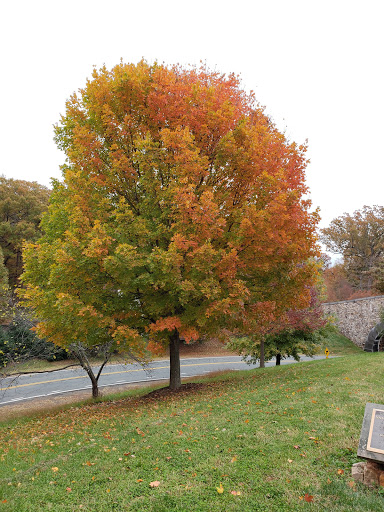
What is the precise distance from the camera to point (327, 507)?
12.0 ft

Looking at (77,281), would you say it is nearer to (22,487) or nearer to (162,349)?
(162,349)

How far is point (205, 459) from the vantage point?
506 cm

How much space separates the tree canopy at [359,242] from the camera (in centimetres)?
4778

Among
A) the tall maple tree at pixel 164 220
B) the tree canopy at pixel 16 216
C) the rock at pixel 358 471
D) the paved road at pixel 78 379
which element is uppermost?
the tree canopy at pixel 16 216

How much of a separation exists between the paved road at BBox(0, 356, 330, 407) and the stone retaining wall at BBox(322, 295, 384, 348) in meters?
11.8

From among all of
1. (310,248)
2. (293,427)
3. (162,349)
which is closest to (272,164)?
(310,248)

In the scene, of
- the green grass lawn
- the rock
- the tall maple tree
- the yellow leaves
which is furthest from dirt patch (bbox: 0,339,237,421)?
the rock

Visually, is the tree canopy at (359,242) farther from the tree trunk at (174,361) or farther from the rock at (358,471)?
the rock at (358,471)

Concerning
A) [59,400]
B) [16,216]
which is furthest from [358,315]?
[16,216]

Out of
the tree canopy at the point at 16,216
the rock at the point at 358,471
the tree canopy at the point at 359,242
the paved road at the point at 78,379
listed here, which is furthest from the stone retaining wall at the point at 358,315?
the tree canopy at the point at 16,216

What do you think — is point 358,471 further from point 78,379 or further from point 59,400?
point 78,379

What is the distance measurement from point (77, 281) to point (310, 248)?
22.5 ft

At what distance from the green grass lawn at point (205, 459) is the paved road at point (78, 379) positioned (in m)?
8.34

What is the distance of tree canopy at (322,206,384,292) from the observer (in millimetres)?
47781
